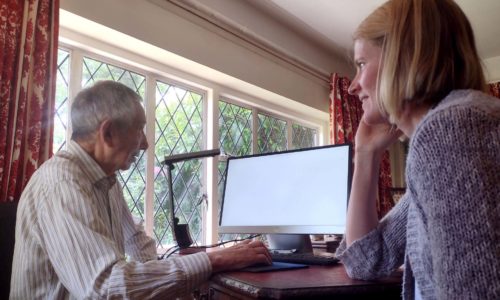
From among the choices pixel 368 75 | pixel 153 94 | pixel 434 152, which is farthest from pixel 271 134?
pixel 434 152

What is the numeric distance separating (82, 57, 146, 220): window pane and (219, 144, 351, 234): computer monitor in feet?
2.90

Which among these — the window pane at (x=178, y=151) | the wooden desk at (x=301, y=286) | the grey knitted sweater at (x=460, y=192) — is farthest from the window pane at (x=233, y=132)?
the grey knitted sweater at (x=460, y=192)

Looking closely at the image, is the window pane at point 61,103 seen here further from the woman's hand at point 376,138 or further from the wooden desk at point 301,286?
the woman's hand at point 376,138

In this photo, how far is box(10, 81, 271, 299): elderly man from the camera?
0.92 meters

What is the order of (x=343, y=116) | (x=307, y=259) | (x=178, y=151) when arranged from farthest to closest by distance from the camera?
→ (x=343, y=116) < (x=178, y=151) < (x=307, y=259)

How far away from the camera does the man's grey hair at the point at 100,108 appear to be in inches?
47.8

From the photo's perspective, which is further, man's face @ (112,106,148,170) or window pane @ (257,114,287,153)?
window pane @ (257,114,287,153)

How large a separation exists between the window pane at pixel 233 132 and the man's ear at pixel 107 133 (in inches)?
70.1

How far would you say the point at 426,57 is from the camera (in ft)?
2.19

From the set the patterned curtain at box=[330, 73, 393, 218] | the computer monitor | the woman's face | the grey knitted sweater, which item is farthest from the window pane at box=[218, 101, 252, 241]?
the grey knitted sweater

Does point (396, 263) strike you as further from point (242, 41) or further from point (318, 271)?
point (242, 41)

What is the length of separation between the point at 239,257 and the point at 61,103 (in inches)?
57.3

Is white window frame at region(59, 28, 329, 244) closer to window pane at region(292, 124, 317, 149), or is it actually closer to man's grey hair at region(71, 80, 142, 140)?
window pane at region(292, 124, 317, 149)

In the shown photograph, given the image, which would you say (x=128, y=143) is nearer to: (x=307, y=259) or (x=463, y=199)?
(x=307, y=259)
